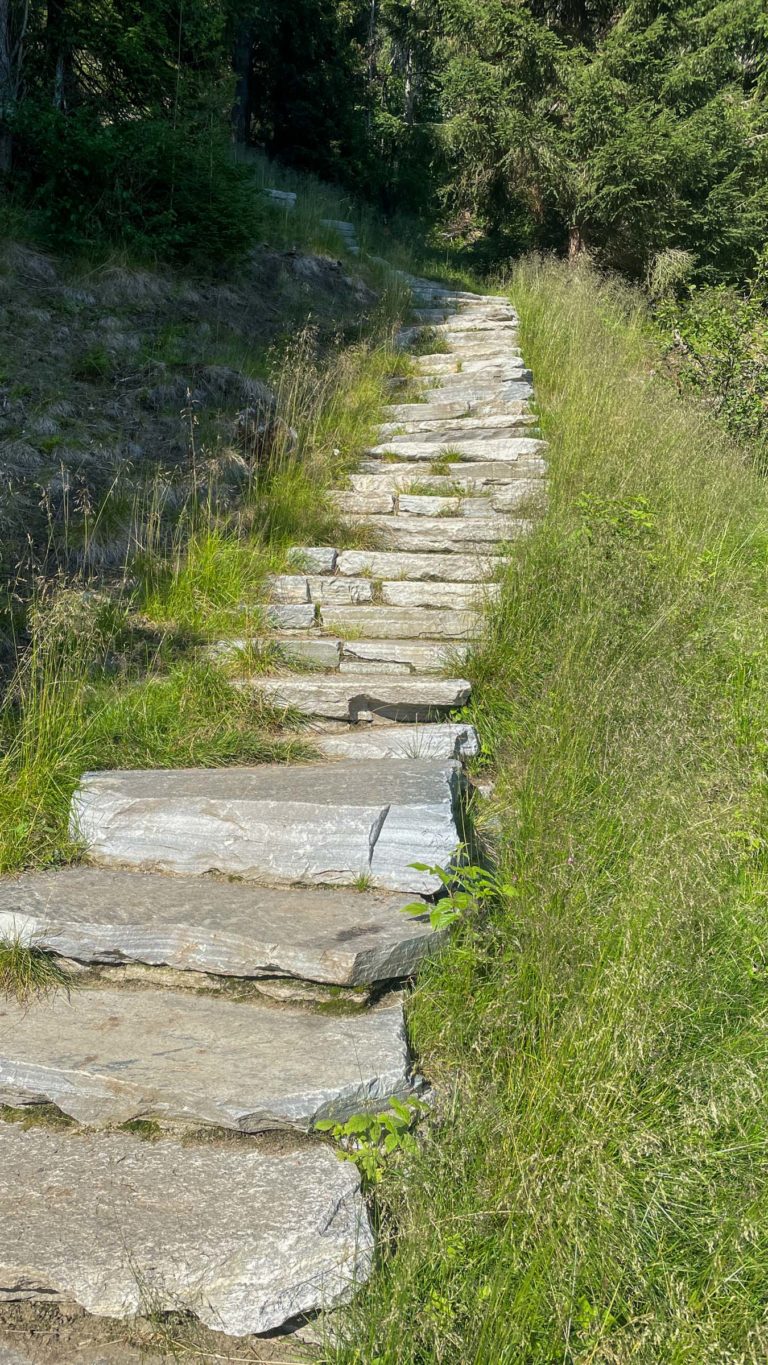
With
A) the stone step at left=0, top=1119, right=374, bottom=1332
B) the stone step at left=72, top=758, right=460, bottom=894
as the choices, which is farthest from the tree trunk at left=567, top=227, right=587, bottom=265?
the stone step at left=0, top=1119, right=374, bottom=1332

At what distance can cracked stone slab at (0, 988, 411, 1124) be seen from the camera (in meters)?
2.20

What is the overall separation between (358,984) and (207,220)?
730cm

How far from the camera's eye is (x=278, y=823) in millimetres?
2992

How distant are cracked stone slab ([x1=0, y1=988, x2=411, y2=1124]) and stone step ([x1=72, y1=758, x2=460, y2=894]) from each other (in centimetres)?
49

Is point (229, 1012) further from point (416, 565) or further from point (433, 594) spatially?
point (416, 565)

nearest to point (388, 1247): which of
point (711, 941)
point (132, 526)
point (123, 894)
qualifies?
point (711, 941)

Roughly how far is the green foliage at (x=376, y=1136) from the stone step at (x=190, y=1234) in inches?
1.6

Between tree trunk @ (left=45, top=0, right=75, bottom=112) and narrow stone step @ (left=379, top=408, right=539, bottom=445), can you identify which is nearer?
narrow stone step @ (left=379, top=408, right=539, bottom=445)

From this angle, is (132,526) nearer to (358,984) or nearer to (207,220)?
(358,984)

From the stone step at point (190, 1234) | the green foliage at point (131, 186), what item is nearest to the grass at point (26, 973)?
the stone step at point (190, 1234)

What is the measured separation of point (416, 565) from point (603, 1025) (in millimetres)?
3497

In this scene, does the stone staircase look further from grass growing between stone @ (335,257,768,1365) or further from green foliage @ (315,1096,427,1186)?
grass growing between stone @ (335,257,768,1365)

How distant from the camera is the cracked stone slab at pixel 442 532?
543 centimetres

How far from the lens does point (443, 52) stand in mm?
13750
